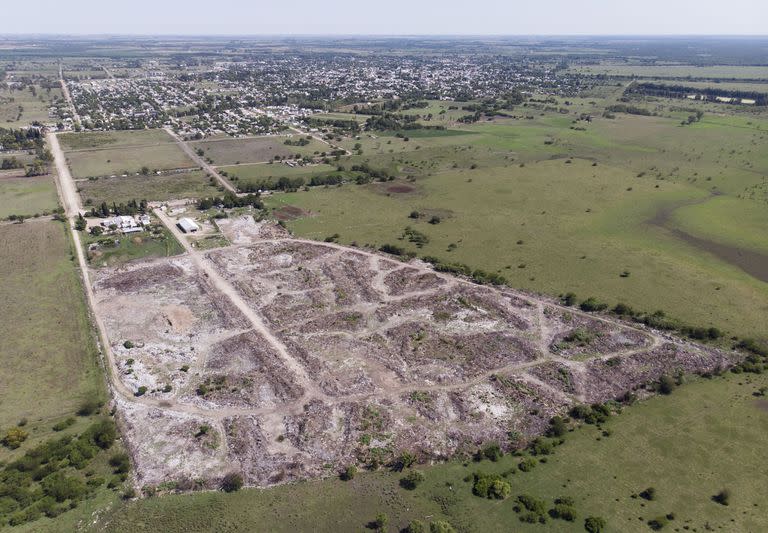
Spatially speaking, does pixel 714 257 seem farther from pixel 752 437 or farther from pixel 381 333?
pixel 381 333

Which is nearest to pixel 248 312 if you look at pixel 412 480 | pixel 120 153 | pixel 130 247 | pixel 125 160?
pixel 130 247

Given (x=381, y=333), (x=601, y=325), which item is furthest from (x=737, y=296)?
(x=381, y=333)

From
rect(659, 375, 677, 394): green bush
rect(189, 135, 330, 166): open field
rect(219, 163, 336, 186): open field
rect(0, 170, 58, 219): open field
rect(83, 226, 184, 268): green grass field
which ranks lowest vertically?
rect(659, 375, 677, 394): green bush

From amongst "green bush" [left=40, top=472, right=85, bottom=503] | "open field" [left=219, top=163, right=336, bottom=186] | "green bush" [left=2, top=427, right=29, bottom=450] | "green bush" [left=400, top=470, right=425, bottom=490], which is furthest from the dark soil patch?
"green bush" [left=400, top=470, right=425, bottom=490]

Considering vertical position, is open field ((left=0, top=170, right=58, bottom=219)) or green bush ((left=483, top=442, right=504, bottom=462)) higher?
open field ((left=0, top=170, right=58, bottom=219))

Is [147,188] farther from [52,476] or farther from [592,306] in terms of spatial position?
[592,306]

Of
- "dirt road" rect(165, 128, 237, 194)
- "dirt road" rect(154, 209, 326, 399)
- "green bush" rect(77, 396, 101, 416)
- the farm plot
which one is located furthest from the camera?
the farm plot

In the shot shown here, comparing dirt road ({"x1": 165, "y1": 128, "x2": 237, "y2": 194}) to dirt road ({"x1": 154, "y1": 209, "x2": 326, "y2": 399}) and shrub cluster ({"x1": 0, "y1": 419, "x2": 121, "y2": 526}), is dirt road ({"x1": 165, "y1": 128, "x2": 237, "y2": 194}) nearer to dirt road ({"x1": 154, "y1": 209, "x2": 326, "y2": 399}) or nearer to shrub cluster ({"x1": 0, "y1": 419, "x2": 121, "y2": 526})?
dirt road ({"x1": 154, "y1": 209, "x2": 326, "y2": 399})
